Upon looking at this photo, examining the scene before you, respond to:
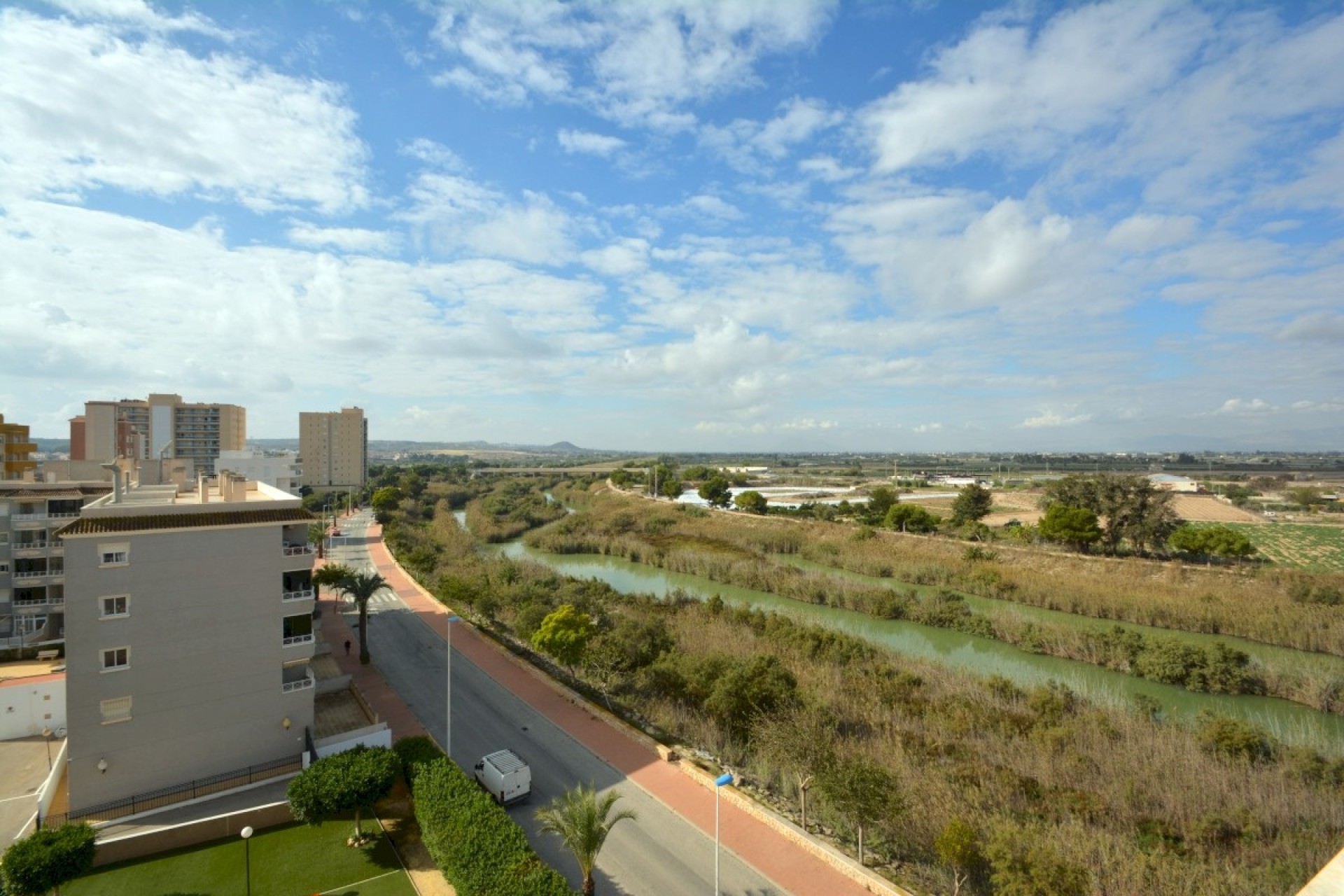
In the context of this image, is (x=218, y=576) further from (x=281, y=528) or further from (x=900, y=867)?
(x=900, y=867)

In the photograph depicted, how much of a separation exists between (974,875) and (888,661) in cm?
1162

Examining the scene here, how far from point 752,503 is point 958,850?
5212 cm

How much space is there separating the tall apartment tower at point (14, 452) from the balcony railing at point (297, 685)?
98.0 feet

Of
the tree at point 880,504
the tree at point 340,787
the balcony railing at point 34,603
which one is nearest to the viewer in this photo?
the tree at point 340,787

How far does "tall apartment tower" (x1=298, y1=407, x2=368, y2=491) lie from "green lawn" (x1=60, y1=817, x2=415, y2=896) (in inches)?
3377

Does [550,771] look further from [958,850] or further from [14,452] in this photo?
[14,452]

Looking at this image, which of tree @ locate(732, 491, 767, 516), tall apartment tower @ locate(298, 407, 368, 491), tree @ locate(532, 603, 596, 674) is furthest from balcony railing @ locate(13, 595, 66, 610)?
tall apartment tower @ locate(298, 407, 368, 491)

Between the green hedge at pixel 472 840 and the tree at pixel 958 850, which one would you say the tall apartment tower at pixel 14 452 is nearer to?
the green hedge at pixel 472 840

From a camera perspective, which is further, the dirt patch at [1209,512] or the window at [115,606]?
the dirt patch at [1209,512]

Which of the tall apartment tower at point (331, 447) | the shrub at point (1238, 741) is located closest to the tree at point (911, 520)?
the shrub at point (1238, 741)

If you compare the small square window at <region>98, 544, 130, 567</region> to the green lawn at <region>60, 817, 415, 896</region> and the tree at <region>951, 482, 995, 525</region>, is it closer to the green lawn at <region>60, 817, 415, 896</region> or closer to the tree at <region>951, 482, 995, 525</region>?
the green lawn at <region>60, 817, 415, 896</region>

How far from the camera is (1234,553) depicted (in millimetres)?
37125

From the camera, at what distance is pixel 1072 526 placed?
40.7m

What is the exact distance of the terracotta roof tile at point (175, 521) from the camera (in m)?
12.8
